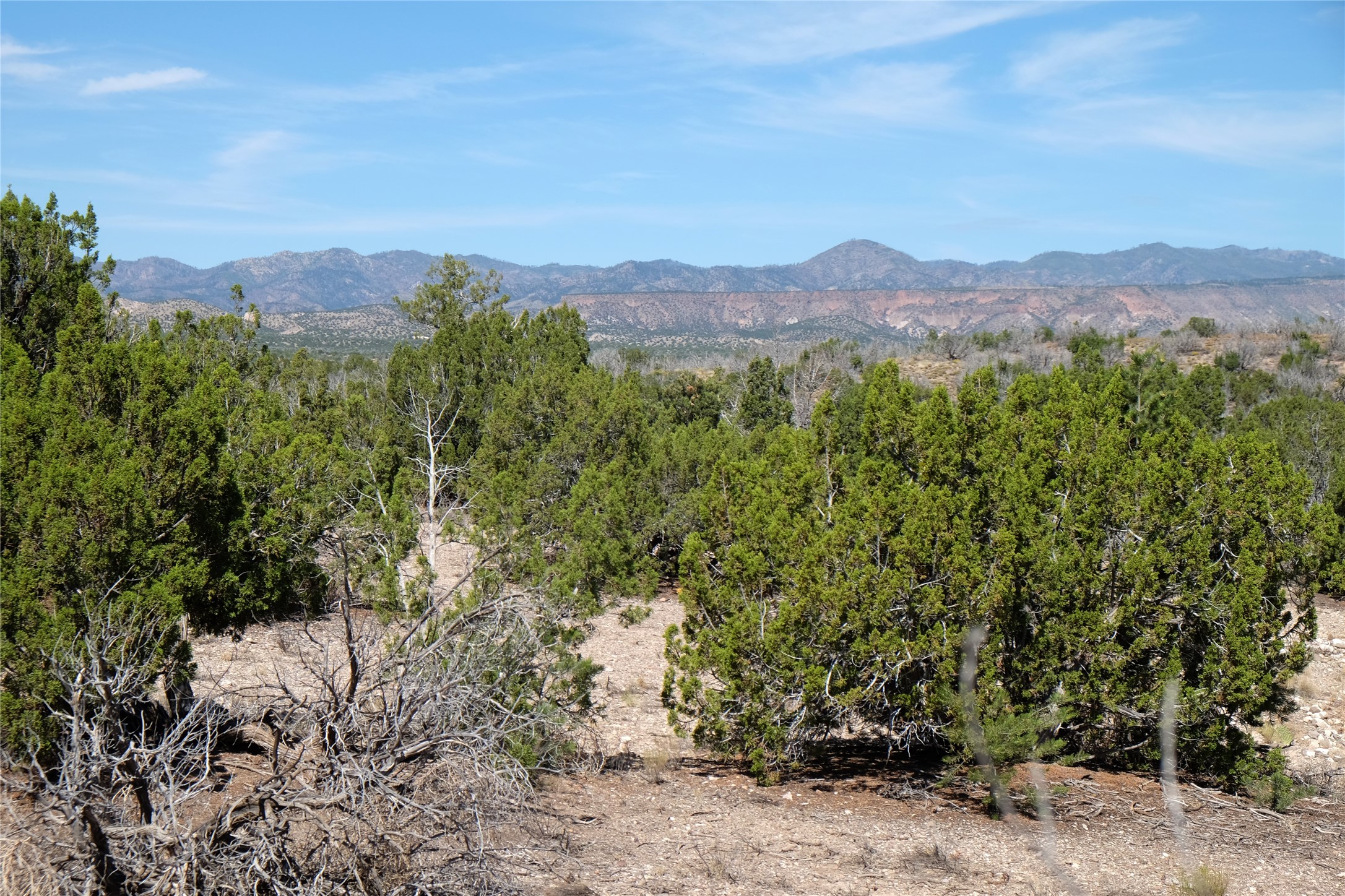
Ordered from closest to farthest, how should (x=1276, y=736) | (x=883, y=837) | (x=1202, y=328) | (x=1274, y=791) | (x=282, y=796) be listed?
(x=282, y=796)
(x=883, y=837)
(x=1274, y=791)
(x=1276, y=736)
(x=1202, y=328)

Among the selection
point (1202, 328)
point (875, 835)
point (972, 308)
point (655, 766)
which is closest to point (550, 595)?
point (655, 766)

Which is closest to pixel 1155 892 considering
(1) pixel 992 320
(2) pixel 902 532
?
(2) pixel 902 532

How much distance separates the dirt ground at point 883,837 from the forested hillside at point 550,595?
1.57 feet

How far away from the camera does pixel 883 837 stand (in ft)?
29.0

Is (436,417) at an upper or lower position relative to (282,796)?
upper

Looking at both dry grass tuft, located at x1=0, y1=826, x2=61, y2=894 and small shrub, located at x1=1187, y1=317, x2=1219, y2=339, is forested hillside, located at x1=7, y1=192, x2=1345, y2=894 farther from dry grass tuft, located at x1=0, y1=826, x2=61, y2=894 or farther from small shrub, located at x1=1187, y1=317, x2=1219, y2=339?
small shrub, located at x1=1187, y1=317, x2=1219, y2=339

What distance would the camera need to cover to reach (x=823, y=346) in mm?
48406

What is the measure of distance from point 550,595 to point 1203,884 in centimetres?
606

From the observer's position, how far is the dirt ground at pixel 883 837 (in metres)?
7.67

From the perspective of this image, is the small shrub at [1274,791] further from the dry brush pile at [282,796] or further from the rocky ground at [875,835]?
the dry brush pile at [282,796]

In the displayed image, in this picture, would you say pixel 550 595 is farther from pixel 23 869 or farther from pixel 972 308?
pixel 972 308

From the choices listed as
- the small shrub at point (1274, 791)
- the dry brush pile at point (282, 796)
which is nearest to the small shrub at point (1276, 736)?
the small shrub at point (1274, 791)

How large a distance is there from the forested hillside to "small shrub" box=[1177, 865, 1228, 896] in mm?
1747

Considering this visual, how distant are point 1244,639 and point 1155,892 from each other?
10.1 ft
